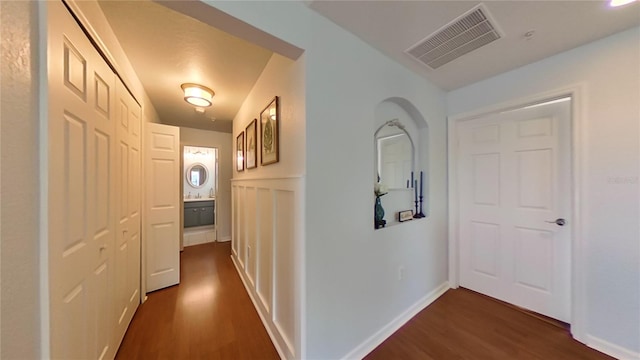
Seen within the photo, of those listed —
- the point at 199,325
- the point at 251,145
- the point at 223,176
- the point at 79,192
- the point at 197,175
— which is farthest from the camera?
the point at 197,175

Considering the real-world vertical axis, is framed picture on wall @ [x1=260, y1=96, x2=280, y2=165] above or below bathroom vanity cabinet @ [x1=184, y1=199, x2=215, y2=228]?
above

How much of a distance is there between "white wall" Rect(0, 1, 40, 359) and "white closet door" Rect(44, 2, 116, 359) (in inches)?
3.3

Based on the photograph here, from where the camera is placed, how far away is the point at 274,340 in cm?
168

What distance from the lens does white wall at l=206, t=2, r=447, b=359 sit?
129cm

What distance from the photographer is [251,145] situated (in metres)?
2.46

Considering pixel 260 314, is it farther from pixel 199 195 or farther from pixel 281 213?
pixel 199 195

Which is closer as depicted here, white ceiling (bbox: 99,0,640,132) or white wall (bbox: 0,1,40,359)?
white wall (bbox: 0,1,40,359)

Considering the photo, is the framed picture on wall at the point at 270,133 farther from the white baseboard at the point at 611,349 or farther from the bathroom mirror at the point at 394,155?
the white baseboard at the point at 611,349

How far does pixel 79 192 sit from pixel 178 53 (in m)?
1.38

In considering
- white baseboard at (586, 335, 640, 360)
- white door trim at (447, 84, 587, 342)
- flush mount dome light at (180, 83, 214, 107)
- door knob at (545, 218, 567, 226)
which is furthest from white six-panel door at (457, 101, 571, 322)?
flush mount dome light at (180, 83, 214, 107)

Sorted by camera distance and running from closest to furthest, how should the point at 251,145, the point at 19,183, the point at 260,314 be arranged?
the point at 19,183, the point at 260,314, the point at 251,145

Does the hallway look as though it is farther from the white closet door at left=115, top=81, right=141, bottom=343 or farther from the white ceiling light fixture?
the white ceiling light fixture

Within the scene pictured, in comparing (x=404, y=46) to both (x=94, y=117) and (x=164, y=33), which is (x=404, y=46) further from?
(x=94, y=117)

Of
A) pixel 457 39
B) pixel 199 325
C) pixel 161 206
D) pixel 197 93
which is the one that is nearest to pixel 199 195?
pixel 161 206
